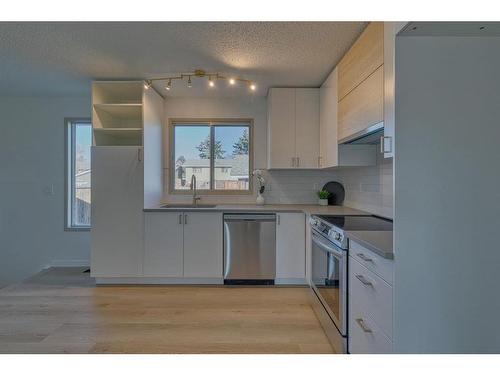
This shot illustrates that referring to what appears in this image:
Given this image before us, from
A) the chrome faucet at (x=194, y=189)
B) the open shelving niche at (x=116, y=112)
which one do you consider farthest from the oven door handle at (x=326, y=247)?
the open shelving niche at (x=116, y=112)

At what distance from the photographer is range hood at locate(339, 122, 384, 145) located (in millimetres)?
2063

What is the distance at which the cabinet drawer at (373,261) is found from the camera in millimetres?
1398

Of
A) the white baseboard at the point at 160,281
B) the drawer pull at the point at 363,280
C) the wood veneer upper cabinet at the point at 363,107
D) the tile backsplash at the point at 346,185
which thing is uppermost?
the wood veneer upper cabinet at the point at 363,107

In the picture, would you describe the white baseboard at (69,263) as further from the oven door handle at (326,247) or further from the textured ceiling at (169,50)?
the oven door handle at (326,247)

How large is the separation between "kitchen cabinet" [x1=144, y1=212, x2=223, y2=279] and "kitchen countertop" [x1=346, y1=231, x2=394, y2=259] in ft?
6.39

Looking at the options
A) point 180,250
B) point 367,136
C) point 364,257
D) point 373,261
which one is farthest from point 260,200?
point 373,261

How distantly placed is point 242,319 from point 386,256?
1.69 metres

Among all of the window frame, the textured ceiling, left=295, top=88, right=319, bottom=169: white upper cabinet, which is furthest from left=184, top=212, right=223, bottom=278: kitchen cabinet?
the window frame

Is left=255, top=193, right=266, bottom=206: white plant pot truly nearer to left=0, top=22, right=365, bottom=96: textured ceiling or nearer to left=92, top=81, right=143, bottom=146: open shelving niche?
left=0, top=22, right=365, bottom=96: textured ceiling

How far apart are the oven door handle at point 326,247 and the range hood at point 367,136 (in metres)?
0.84

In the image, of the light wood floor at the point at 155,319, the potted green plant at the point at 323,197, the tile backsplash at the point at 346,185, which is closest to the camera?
the light wood floor at the point at 155,319

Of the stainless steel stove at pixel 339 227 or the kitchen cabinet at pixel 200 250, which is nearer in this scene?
the stainless steel stove at pixel 339 227

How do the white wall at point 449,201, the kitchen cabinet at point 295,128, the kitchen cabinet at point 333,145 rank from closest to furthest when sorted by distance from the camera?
the white wall at point 449,201
the kitchen cabinet at point 333,145
the kitchen cabinet at point 295,128

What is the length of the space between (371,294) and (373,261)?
0.18 metres
